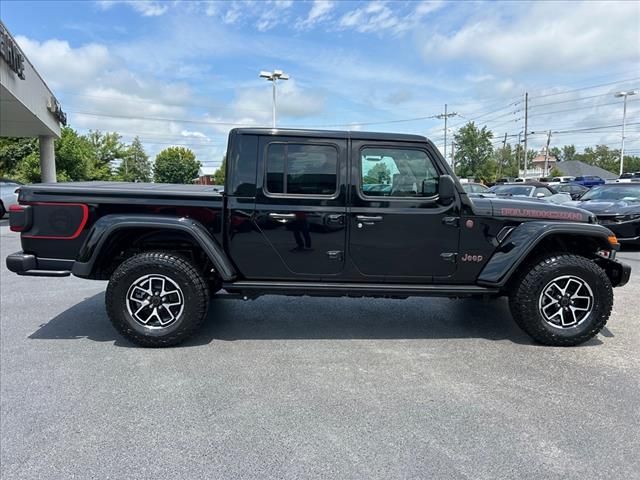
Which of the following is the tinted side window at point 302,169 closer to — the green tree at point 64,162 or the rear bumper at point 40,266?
the rear bumper at point 40,266

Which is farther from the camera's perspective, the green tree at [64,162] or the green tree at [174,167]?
→ the green tree at [174,167]

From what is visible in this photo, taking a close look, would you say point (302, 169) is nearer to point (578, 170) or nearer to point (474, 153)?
point (474, 153)

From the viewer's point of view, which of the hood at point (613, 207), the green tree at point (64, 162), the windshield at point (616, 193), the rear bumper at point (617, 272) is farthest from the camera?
the green tree at point (64, 162)

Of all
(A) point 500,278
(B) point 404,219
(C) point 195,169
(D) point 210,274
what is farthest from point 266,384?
(C) point 195,169

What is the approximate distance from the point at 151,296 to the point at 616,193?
34.1 feet

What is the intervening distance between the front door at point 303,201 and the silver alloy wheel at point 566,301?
74.0 inches

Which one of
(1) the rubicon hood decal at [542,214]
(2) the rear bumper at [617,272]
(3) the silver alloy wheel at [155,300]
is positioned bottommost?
(3) the silver alloy wheel at [155,300]

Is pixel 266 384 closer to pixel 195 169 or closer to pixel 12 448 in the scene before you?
pixel 12 448

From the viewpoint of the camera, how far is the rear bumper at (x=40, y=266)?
3953mm

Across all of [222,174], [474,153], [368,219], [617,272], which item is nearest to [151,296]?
[368,219]

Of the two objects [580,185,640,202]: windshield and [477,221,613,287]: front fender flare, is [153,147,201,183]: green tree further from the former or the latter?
[477,221,613,287]: front fender flare

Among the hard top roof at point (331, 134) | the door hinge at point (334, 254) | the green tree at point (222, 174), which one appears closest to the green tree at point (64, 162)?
the green tree at point (222, 174)

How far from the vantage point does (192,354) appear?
12.6 ft

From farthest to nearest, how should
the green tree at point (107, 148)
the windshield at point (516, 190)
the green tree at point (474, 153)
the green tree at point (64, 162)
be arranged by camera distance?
the green tree at point (474, 153) → the green tree at point (107, 148) → the green tree at point (64, 162) → the windshield at point (516, 190)
